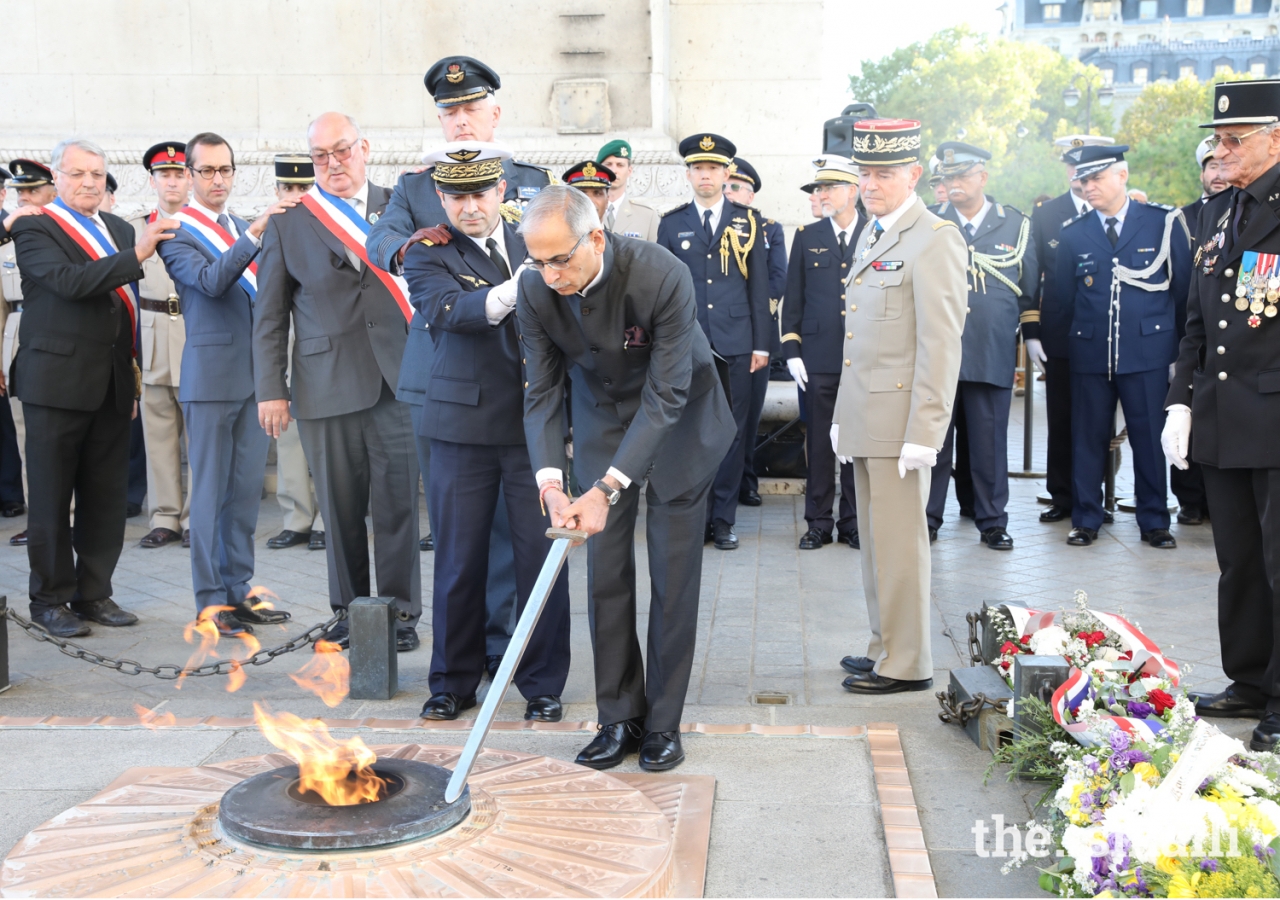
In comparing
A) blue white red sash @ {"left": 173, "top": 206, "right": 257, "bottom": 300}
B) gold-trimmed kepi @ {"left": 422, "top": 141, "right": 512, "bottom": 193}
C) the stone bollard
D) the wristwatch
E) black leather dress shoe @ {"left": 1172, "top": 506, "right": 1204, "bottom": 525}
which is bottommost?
black leather dress shoe @ {"left": 1172, "top": 506, "right": 1204, "bottom": 525}

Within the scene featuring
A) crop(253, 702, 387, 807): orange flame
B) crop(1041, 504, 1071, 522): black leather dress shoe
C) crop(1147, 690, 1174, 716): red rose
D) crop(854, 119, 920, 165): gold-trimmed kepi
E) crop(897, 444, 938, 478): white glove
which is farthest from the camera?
crop(1041, 504, 1071, 522): black leather dress shoe

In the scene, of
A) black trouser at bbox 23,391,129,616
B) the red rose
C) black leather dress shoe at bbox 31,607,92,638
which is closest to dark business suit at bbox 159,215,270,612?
black trouser at bbox 23,391,129,616

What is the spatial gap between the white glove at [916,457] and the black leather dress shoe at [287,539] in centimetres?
436

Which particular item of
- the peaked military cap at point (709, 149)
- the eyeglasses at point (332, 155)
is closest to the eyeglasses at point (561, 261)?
the eyeglasses at point (332, 155)

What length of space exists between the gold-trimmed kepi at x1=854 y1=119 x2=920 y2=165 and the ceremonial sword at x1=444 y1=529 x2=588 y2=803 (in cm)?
202

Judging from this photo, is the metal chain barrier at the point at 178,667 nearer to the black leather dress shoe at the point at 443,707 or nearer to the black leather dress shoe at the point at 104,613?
the black leather dress shoe at the point at 443,707

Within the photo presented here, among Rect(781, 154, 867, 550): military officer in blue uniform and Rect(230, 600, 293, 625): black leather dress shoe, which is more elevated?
Rect(781, 154, 867, 550): military officer in blue uniform

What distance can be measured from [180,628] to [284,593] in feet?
2.39

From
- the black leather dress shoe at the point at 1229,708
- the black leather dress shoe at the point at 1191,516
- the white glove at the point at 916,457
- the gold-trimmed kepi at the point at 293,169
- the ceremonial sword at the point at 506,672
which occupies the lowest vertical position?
the black leather dress shoe at the point at 1191,516

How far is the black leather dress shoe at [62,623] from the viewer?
5742 millimetres

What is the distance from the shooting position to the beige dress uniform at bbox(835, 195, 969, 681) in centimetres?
465

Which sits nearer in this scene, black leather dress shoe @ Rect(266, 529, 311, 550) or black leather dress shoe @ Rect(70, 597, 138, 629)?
black leather dress shoe @ Rect(70, 597, 138, 629)

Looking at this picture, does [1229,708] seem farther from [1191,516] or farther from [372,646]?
[1191,516]

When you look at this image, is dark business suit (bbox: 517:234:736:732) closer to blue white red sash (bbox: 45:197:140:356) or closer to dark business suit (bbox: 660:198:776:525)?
blue white red sash (bbox: 45:197:140:356)
